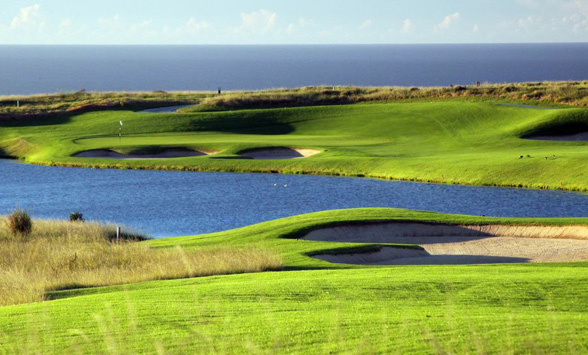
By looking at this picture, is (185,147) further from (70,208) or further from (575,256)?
(575,256)

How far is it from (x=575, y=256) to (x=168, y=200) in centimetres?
2398

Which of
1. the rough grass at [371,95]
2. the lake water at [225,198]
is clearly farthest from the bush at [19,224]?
the rough grass at [371,95]

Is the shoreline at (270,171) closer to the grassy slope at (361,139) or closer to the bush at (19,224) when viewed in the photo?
the grassy slope at (361,139)

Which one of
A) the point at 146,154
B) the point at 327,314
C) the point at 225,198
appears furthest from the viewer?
the point at 146,154

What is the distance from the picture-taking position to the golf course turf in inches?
443

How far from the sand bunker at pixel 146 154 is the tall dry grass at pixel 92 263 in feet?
104

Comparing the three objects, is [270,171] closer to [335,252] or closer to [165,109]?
[165,109]

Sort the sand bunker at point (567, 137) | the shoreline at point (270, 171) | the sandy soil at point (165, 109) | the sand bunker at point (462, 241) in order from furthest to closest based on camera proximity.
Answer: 1. the sandy soil at point (165, 109)
2. the sand bunker at point (567, 137)
3. the shoreline at point (270, 171)
4. the sand bunker at point (462, 241)

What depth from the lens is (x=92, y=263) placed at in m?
23.3

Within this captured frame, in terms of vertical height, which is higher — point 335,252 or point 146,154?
point 146,154

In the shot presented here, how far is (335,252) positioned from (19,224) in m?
12.1

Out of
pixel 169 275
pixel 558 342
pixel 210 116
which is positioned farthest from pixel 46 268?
pixel 210 116

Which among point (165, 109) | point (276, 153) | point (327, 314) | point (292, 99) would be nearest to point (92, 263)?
point (327, 314)

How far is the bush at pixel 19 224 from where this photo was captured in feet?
98.8
